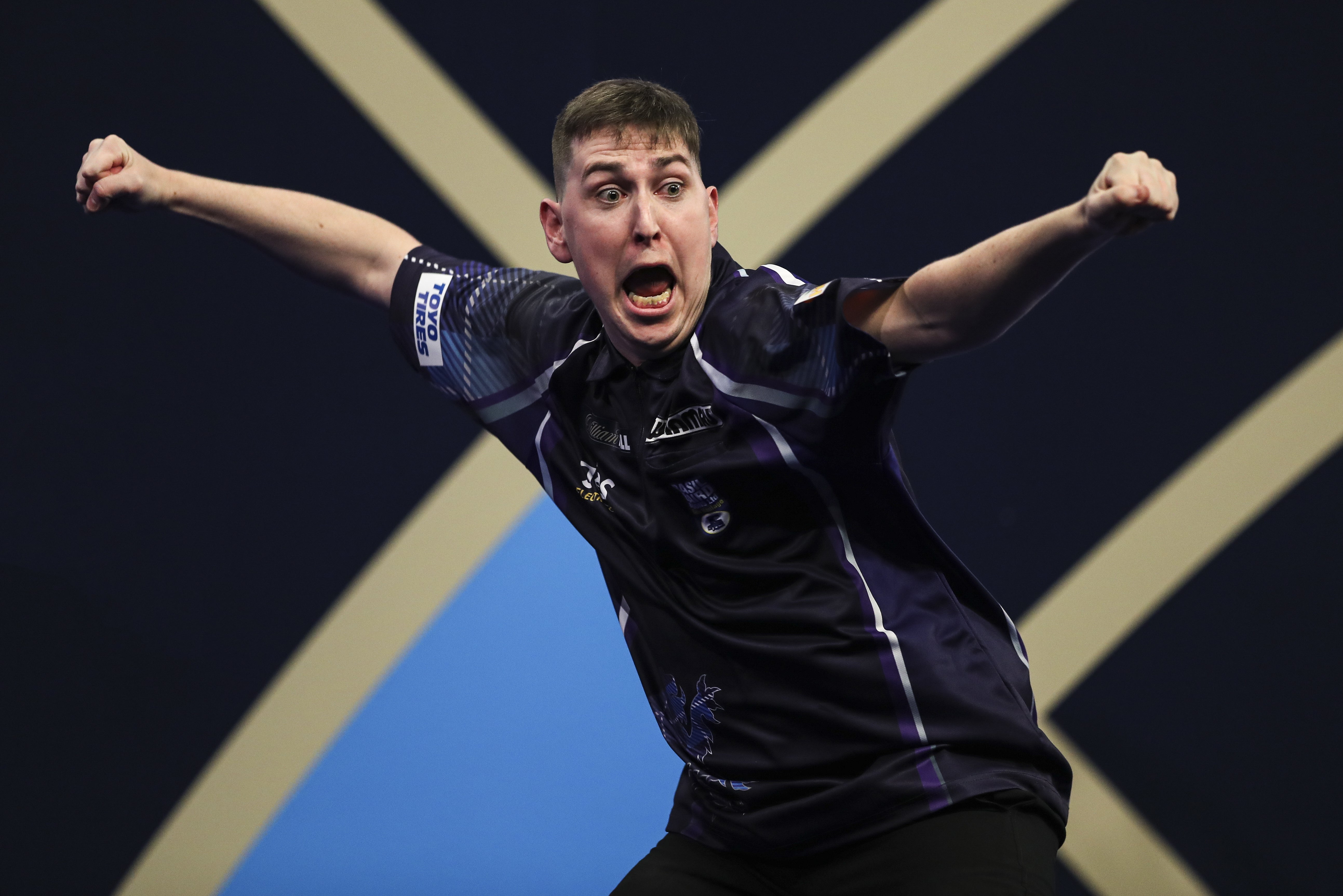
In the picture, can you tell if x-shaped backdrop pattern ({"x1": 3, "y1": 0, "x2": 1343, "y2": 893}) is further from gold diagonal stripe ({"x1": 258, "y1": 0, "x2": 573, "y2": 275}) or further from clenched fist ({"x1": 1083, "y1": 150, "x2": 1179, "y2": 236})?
clenched fist ({"x1": 1083, "y1": 150, "x2": 1179, "y2": 236})

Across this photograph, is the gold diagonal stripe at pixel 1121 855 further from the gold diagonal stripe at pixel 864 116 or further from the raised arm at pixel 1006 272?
the raised arm at pixel 1006 272

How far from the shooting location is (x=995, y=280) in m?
1.12

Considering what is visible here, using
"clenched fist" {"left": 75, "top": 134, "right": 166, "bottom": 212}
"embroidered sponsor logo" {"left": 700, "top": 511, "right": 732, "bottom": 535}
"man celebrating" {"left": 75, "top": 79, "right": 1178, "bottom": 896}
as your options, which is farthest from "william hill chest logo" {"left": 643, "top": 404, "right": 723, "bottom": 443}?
"clenched fist" {"left": 75, "top": 134, "right": 166, "bottom": 212}

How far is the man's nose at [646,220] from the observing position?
1556mm

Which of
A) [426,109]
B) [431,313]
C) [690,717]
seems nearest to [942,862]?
[690,717]

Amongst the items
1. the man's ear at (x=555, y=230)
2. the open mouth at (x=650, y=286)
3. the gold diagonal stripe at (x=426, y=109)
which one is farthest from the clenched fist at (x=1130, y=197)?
the gold diagonal stripe at (x=426, y=109)

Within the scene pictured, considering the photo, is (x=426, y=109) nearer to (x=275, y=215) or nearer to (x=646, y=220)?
(x=275, y=215)

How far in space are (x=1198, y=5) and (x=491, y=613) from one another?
2.14 meters

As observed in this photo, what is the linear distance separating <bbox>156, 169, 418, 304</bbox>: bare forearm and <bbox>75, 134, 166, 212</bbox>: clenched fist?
4cm

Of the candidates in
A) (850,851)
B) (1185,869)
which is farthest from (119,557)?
(1185,869)

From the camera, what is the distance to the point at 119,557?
274 cm

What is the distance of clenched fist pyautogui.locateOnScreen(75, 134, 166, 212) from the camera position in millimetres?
1612

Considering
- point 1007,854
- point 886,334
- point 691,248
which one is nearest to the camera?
point 886,334

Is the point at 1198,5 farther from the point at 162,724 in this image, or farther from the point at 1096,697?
the point at 162,724
